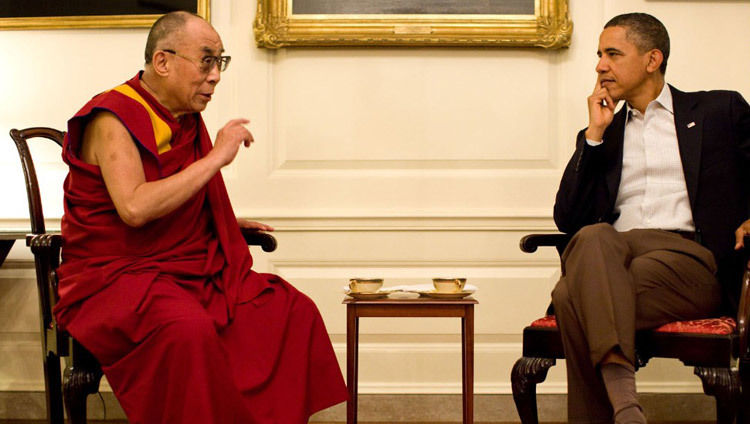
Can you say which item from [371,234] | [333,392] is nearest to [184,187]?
[333,392]

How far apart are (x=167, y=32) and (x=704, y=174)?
5.61 ft

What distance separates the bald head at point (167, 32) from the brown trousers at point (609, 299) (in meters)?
1.32

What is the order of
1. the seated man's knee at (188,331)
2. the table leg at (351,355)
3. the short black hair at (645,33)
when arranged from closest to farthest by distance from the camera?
the seated man's knee at (188,331), the table leg at (351,355), the short black hair at (645,33)

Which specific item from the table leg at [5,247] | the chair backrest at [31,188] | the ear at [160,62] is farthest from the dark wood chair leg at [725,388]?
the table leg at [5,247]

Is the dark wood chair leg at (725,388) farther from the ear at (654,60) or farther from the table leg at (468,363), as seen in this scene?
the ear at (654,60)

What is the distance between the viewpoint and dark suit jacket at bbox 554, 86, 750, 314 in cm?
265

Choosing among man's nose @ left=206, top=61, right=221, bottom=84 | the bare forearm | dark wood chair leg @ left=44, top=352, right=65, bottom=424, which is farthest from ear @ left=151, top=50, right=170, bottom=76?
dark wood chair leg @ left=44, top=352, right=65, bottom=424

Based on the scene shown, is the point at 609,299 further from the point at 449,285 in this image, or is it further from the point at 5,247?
the point at 5,247

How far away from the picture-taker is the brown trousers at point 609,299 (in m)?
2.32

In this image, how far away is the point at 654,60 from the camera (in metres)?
2.86

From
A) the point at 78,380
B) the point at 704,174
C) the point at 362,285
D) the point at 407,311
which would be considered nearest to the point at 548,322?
the point at 407,311

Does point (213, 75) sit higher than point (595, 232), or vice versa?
point (213, 75)

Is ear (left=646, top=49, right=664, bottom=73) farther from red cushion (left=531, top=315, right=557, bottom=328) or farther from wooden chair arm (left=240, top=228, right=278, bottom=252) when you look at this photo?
wooden chair arm (left=240, top=228, right=278, bottom=252)

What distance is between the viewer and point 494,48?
11.5 ft
